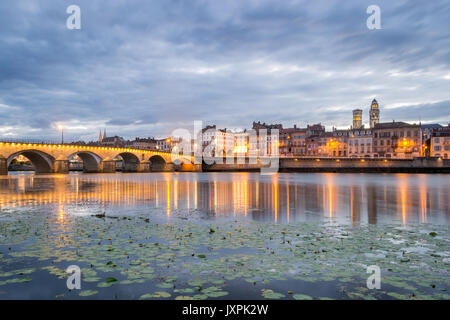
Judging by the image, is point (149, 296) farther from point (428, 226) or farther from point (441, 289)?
point (428, 226)

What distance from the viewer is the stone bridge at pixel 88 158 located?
234ft

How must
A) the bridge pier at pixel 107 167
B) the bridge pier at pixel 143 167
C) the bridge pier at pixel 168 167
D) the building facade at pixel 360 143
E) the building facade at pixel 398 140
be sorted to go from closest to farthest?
1. the bridge pier at pixel 107 167
2. the bridge pier at pixel 143 167
3. the building facade at pixel 398 140
4. the building facade at pixel 360 143
5. the bridge pier at pixel 168 167

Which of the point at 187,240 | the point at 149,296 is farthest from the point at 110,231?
the point at 149,296

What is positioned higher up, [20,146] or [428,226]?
[20,146]

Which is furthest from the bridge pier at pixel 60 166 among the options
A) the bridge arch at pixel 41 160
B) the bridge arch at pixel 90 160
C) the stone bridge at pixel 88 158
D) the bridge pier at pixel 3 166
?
the bridge pier at pixel 3 166

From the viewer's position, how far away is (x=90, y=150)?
90.5m

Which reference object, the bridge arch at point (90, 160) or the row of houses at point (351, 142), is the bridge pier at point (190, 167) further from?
the bridge arch at point (90, 160)

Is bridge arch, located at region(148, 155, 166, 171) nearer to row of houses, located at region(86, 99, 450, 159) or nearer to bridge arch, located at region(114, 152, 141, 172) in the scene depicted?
bridge arch, located at region(114, 152, 141, 172)

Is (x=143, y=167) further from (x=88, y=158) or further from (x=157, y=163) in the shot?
(x=88, y=158)

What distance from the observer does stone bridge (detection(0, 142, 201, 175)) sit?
71.2m

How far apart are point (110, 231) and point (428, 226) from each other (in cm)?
1140

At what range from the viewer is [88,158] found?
98.6 m

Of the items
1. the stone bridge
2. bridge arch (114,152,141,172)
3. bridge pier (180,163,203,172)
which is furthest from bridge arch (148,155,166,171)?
bridge arch (114,152,141,172)

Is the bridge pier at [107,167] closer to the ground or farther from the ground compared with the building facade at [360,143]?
closer to the ground
